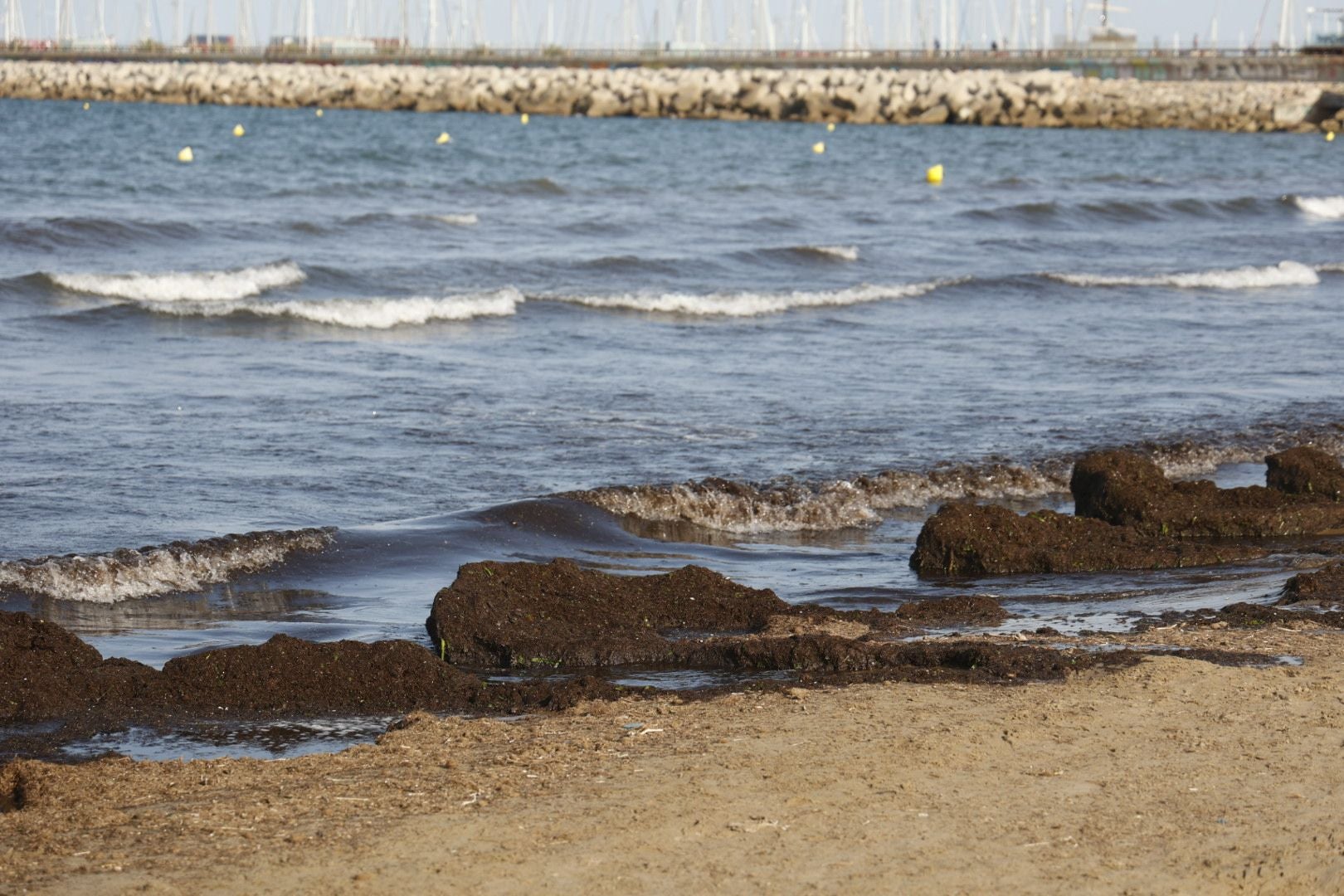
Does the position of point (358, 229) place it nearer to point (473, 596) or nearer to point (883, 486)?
point (883, 486)

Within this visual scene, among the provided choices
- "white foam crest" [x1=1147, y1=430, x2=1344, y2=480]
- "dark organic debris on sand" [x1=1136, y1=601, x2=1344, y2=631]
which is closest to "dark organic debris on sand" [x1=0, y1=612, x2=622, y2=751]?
"dark organic debris on sand" [x1=1136, y1=601, x2=1344, y2=631]

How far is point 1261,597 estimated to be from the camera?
701 centimetres

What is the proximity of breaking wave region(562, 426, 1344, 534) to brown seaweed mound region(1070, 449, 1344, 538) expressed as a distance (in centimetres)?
117

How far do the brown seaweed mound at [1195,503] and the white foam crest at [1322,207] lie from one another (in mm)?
28037

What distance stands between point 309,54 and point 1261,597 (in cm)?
10053

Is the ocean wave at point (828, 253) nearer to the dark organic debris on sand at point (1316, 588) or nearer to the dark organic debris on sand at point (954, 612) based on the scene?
the dark organic debris on sand at point (1316, 588)

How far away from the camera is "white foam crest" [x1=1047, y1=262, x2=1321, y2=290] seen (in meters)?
21.3

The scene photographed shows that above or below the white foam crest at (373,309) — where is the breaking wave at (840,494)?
below

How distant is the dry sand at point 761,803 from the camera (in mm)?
3811

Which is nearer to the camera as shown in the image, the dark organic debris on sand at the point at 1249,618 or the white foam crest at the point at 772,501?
the dark organic debris on sand at the point at 1249,618

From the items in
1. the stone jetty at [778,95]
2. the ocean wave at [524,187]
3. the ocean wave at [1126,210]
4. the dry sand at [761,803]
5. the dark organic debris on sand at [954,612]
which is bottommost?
the dark organic debris on sand at [954,612]

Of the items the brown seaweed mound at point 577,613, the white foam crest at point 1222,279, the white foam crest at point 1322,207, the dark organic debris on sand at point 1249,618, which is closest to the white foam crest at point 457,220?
the white foam crest at point 1222,279

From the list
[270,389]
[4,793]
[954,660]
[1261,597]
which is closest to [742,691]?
[954,660]

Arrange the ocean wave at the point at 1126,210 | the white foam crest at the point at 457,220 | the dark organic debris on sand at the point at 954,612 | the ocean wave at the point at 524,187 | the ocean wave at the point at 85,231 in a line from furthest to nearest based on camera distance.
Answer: the ocean wave at the point at 524,187 < the ocean wave at the point at 1126,210 < the white foam crest at the point at 457,220 < the ocean wave at the point at 85,231 < the dark organic debris on sand at the point at 954,612
